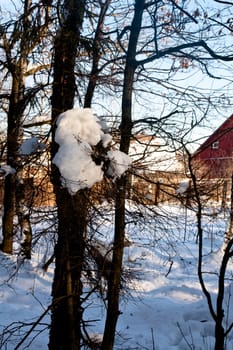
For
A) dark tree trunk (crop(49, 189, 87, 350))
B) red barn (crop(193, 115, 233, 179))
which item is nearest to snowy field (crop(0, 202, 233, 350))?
dark tree trunk (crop(49, 189, 87, 350))

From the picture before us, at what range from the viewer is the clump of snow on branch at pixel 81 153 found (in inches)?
146

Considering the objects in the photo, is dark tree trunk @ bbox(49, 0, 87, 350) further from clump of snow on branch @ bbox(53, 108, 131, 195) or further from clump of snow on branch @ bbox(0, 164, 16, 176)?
clump of snow on branch @ bbox(0, 164, 16, 176)

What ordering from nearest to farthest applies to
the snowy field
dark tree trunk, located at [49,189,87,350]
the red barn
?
the red barn → dark tree trunk, located at [49,189,87,350] → the snowy field

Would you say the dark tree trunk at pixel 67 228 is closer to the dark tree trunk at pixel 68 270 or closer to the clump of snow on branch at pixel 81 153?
the dark tree trunk at pixel 68 270

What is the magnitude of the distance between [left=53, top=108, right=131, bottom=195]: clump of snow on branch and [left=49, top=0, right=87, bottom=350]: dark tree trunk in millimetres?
246

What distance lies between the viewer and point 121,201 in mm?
4375

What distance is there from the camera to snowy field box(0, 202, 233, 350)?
4.72 metres

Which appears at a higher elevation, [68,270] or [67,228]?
[67,228]

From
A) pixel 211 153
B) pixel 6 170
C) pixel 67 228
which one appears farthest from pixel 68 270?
pixel 211 153

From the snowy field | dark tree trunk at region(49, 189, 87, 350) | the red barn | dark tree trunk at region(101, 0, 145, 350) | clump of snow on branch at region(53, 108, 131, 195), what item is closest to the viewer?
the red barn

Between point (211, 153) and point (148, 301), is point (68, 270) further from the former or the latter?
point (148, 301)

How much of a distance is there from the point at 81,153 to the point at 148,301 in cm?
476

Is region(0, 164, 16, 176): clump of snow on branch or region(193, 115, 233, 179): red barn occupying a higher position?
region(193, 115, 233, 179): red barn

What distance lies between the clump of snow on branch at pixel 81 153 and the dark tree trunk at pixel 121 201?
1.18ft
